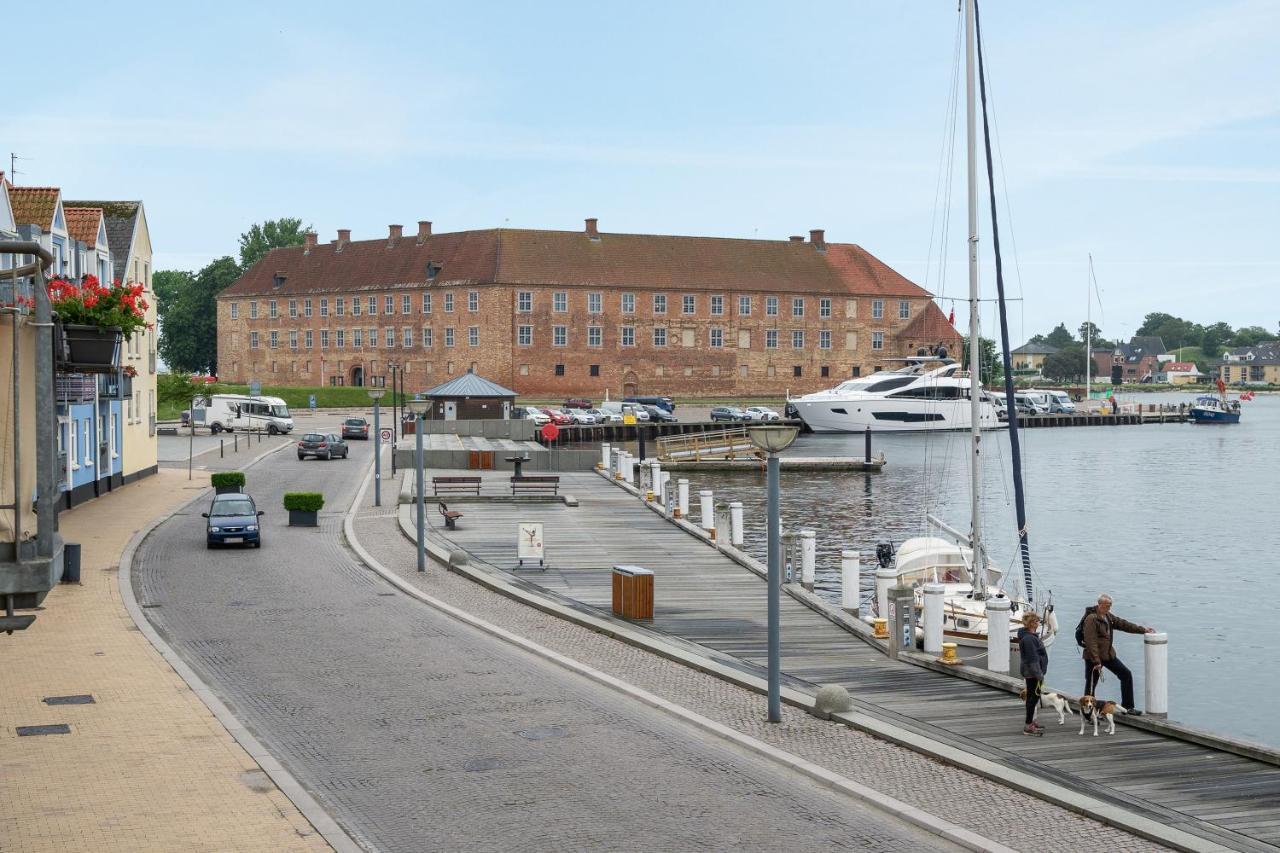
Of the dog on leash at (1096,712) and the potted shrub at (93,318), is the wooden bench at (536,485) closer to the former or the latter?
the potted shrub at (93,318)

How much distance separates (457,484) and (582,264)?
81.5 metres

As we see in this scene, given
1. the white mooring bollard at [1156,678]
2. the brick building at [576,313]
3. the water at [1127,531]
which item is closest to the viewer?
the white mooring bollard at [1156,678]

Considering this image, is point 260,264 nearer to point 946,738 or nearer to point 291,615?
point 291,615

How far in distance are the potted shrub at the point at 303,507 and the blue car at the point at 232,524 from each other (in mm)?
3767

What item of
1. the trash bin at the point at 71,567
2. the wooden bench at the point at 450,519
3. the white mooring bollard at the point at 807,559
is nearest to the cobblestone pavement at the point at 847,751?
the white mooring bollard at the point at 807,559

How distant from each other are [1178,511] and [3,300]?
196 ft

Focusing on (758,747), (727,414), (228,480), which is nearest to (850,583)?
(758,747)

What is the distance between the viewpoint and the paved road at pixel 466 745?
13398mm

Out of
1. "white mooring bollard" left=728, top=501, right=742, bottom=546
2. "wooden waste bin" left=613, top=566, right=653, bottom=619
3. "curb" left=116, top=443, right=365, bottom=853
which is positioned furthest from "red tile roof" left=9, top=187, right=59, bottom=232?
"wooden waste bin" left=613, top=566, right=653, bottom=619

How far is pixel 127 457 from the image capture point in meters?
53.3

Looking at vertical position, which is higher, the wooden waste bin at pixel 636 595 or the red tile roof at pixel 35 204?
the red tile roof at pixel 35 204

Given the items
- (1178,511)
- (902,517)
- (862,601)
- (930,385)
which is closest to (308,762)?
(862,601)

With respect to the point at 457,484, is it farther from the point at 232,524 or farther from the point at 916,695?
the point at 916,695

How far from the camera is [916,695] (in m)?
19.4
